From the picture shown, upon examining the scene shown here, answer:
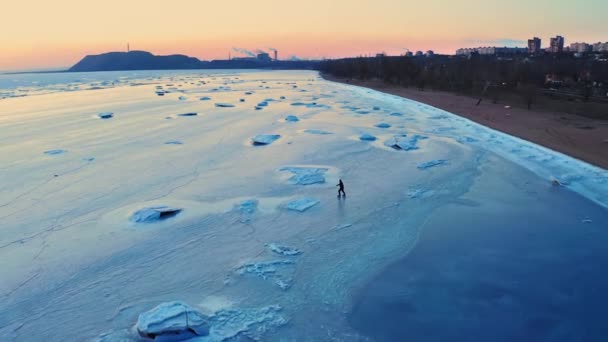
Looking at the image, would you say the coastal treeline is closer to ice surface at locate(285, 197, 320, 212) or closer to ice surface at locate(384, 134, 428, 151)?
ice surface at locate(384, 134, 428, 151)

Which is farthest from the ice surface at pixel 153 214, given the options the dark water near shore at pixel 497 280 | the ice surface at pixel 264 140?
the ice surface at pixel 264 140

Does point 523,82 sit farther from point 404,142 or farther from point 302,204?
point 302,204

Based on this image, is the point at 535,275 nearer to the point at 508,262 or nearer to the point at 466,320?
the point at 508,262

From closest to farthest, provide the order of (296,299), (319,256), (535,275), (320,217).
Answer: (296,299)
(535,275)
(319,256)
(320,217)

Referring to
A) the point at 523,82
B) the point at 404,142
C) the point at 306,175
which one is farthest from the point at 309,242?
the point at 523,82

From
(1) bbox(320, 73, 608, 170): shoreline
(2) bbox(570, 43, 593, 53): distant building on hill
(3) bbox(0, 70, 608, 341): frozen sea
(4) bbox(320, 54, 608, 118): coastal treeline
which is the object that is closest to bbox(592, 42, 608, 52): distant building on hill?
(2) bbox(570, 43, 593, 53): distant building on hill

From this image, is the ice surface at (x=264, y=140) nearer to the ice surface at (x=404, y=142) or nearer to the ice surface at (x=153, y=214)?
the ice surface at (x=404, y=142)

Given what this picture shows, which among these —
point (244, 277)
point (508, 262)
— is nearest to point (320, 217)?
point (244, 277)
